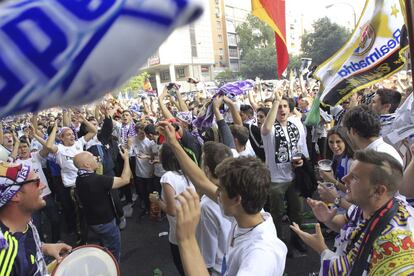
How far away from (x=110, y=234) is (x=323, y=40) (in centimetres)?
5598

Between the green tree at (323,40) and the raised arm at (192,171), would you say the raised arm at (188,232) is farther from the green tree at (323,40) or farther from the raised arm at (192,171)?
the green tree at (323,40)

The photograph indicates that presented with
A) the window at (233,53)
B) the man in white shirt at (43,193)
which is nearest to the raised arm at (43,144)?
the man in white shirt at (43,193)

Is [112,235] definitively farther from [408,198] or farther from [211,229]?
[408,198]

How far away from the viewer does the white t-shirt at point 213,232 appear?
2604 millimetres

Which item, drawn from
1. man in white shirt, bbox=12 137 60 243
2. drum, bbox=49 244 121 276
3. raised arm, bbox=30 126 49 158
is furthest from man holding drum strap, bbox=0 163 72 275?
raised arm, bbox=30 126 49 158

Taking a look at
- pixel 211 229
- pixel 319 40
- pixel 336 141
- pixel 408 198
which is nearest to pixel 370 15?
pixel 336 141

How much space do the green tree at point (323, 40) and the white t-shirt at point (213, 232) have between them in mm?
53880

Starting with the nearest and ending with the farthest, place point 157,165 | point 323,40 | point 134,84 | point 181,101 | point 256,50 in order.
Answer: point 134,84 < point 157,165 < point 181,101 < point 323,40 < point 256,50

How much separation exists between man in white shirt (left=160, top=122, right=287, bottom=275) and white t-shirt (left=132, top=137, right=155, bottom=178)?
424 cm

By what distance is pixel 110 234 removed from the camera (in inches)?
145

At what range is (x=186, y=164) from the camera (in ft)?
8.03

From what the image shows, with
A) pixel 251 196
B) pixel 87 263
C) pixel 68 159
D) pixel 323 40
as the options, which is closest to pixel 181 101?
pixel 68 159

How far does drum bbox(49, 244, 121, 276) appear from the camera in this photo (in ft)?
6.80

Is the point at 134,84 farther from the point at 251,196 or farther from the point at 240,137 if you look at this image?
the point at 240,137
